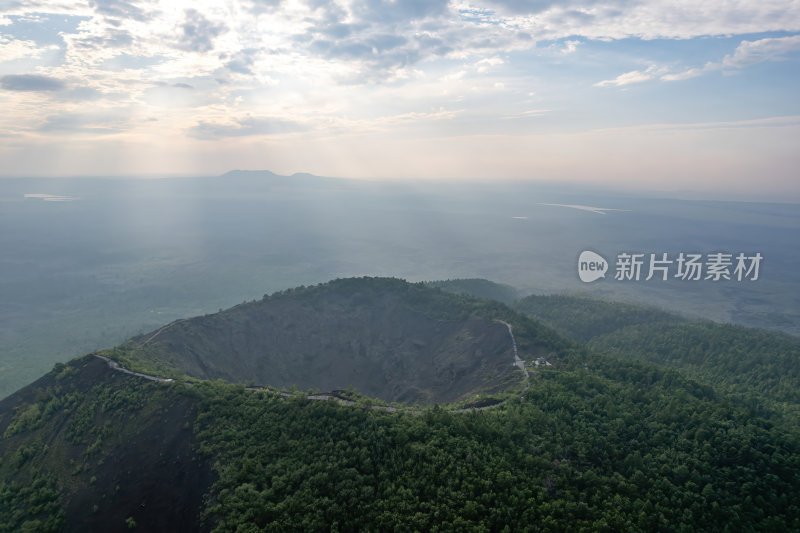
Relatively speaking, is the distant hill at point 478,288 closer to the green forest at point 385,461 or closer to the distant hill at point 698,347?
the distant hill at point 698,347

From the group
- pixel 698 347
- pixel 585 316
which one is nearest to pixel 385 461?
pixel 698 347

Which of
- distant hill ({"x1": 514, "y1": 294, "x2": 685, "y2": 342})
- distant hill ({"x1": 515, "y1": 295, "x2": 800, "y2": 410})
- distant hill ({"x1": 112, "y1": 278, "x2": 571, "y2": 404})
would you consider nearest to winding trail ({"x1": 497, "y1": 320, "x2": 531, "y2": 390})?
distant hill ({"x1": 112, "y1": 278, "x2": 571, "y2": 404})

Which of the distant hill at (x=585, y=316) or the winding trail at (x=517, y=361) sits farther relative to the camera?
the distant hill at (x=585, y=316)

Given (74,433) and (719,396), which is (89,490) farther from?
(719,396)

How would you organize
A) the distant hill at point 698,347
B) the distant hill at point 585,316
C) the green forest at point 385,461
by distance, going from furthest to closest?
1. the distant hill at point 585,316
2. the distant hill at point 698,347
3. the green forest at point 385,461

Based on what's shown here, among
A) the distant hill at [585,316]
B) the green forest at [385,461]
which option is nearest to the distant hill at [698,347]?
the distant hill at [585,316]

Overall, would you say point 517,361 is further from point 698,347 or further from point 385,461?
point 698,347

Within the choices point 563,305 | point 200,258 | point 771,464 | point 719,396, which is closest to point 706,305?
point 563,305

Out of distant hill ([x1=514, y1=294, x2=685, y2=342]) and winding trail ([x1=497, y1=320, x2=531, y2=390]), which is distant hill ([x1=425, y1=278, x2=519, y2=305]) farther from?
winding trail ([x1=497, y1=320, x2=531, y2=390])
